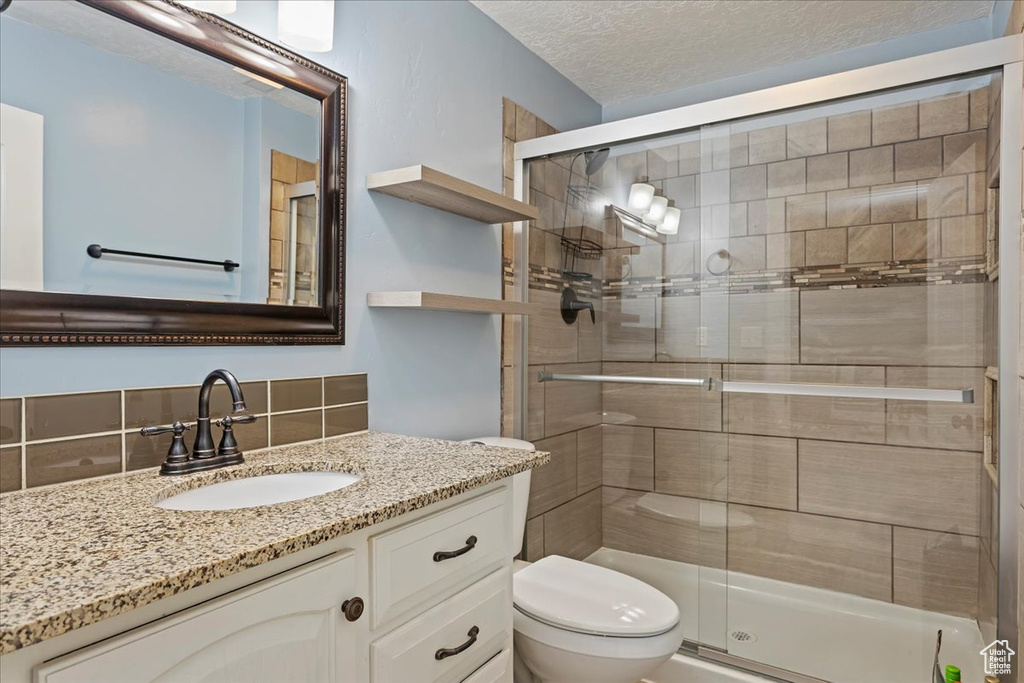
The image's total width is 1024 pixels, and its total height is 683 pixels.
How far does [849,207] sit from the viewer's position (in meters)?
2.19

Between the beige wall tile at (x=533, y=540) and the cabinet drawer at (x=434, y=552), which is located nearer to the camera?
the cabinet drawer at (x=434, y=552)

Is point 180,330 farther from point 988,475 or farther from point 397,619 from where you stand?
point 988,475

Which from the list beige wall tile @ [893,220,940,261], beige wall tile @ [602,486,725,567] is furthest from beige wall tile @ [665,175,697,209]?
beige wall tile @ [602,486,725,567]

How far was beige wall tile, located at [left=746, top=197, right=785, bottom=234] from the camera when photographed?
7.43ft

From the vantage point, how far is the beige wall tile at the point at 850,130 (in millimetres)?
1951

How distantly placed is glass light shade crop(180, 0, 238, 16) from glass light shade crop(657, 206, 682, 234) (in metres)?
1.57

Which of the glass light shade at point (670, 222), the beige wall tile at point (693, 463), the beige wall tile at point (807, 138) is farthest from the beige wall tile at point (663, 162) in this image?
the beige wall tile at point (693, 463)

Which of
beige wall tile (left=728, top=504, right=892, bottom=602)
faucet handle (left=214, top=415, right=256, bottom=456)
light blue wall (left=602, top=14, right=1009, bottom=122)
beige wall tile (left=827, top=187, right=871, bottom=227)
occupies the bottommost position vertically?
beige wall tile (left=728, top=504, right=892, bottom=602)

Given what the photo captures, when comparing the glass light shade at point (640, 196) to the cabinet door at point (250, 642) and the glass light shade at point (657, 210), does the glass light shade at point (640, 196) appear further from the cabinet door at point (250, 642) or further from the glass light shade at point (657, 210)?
the cabinet door at point (250, 642)

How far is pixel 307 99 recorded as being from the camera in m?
1.55

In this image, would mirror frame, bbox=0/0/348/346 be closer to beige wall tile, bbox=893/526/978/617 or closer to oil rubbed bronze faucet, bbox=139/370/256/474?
oil rubbed bronze faucet, bbox=139/370/256/474

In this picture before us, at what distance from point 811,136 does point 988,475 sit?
1.24 meters

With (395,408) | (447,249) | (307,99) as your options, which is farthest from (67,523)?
(447,249)

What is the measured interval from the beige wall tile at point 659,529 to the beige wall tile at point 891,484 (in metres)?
0.49
